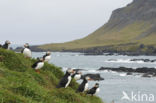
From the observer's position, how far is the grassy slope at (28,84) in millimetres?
11172

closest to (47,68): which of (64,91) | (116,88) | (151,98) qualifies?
(64,91)

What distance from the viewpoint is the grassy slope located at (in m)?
11.2

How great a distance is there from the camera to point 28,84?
12.2 meters

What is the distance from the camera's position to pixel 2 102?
9.65 metres

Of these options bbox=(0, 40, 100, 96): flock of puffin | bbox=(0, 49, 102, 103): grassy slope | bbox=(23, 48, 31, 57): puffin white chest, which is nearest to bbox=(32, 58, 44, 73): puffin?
bbox=(0, 40, 100, 96): flock of puffin

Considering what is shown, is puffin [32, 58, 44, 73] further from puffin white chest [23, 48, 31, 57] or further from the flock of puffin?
puffin white chest [23, 48, 31, 57]

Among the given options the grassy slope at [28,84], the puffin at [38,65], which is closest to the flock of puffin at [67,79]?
the puffin at [38,65]

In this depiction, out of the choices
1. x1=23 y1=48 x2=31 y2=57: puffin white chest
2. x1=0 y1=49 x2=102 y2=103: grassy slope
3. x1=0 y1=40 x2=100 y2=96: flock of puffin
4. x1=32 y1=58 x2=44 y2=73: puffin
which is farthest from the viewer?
x1=23 y1=48 x2=31 y2=57: puffin white chest

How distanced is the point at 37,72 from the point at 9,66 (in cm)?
146

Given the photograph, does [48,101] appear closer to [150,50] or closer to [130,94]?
[130,94]

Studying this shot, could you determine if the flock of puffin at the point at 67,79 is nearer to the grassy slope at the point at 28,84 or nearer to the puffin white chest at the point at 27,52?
the puffin white chest at the point at 27,52

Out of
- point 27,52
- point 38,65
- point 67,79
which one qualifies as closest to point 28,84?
point 67,79

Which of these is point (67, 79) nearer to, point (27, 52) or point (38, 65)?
point (38, 65)

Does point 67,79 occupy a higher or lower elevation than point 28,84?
lower
